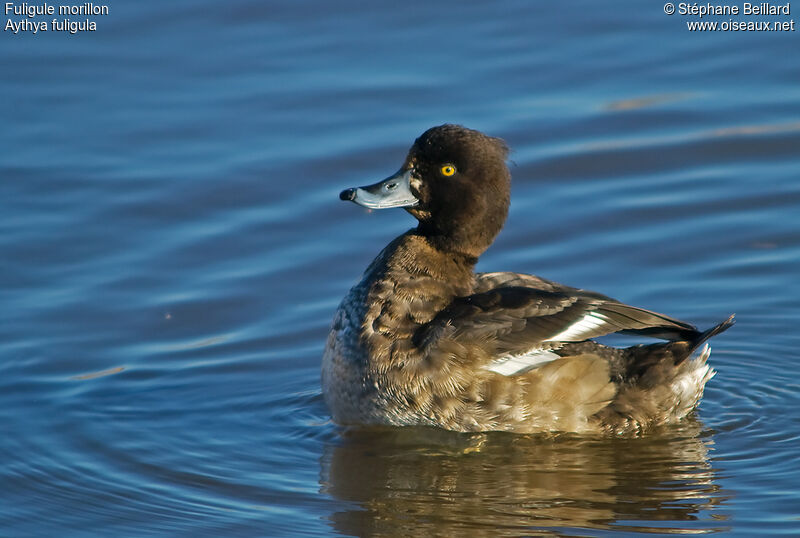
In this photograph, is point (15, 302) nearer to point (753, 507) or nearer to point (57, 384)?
point (57, 384)

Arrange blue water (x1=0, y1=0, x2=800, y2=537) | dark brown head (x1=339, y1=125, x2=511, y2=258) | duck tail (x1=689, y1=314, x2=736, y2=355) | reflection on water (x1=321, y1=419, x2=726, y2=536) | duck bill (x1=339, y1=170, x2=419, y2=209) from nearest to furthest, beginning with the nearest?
reflection on water (x1=321, y1=419, x2=726, y2=536) → blue water (x1=0, y1=0, x2=800, y2=537) → duck tail (x1=689, y1=314, x2=736, y2=355) → dark brown head (x1=339, y1=125, x2=511, y2=258) → duck bill (x1=339, y1=170, x2=419, y2=209)

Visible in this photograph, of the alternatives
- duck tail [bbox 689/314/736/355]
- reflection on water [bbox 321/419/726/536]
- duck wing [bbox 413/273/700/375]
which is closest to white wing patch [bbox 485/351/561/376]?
duck wing [bbox 413/273/700/375]

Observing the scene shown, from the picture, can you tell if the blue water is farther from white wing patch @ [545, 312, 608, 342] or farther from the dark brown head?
the dark brown head

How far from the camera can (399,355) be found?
6.55m

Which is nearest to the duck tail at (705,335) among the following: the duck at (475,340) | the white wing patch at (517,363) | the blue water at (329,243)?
the duck at (475,340)

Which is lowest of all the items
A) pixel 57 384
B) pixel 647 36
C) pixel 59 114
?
pixel 57 384

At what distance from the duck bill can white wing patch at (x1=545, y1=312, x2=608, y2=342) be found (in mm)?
1169

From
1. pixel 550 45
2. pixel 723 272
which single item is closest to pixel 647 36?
pixel 550 45

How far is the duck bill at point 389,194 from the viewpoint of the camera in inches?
274

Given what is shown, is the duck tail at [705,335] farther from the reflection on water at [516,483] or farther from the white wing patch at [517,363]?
the white wing patch at [517,363]

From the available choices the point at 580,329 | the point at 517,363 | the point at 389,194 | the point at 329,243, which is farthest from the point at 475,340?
the point at 329,243

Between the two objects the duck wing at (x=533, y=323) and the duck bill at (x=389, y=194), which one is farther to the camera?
the duck bill at (x=389, y=194)

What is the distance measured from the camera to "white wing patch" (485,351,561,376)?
6488 millimetres

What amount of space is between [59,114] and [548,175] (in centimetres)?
400
